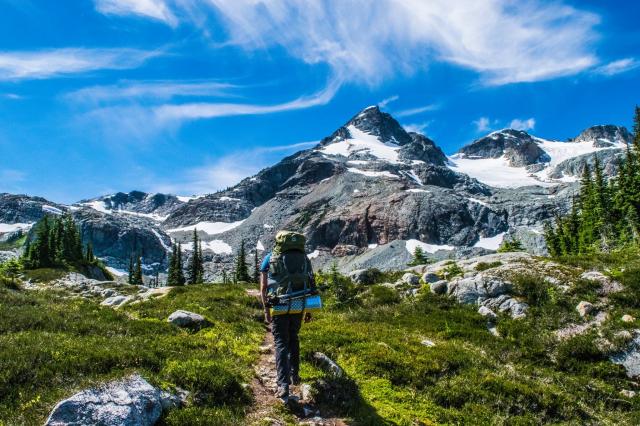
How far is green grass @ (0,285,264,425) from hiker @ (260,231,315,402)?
1.19 metres

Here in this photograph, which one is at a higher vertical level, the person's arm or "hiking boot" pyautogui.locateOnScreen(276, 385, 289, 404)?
the person's arm

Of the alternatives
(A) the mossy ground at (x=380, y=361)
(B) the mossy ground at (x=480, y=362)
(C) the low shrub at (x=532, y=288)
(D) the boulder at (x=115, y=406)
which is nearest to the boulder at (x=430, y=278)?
(B) the mossy ground at (x=480, y=362)

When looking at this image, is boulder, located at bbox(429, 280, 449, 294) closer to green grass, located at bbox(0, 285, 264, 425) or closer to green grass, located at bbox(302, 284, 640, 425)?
green grass, located at bbox(302, 284, 640, 425)

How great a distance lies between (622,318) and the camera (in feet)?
51.2

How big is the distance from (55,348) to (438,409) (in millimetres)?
8800

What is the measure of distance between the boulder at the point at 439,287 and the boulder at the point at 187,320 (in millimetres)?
11856

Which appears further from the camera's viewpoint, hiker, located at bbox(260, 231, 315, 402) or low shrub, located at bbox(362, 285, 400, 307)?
low shrub, located at bbox(362, 285, 400, 307)

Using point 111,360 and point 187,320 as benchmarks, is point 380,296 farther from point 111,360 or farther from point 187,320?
point 111,360

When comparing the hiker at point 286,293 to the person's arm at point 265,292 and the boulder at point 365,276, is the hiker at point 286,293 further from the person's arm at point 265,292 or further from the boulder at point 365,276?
the boulder at point 365,276

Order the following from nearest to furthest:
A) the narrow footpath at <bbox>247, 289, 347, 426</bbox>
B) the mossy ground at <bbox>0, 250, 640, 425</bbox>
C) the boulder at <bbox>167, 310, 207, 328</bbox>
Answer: the narrow footpath at <bbox>247, 289, 347, 426</bbox>, the mossy ground at <bbox>0, 250, 640, 425</bbox>, the boulder at <bbox>167, 310, 207, 328</bbox>

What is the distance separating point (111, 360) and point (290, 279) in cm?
434

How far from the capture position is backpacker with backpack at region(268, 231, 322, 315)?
913 centimetres

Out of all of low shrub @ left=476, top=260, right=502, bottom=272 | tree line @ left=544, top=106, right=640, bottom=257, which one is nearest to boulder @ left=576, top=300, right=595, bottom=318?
low shrub @ left=476, top=260, right=502, bottom=272

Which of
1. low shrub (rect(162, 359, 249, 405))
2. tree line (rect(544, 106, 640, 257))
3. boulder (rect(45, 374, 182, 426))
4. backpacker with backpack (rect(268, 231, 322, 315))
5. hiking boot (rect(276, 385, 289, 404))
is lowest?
hiking boot (rect(276, 385, 289, 404))
